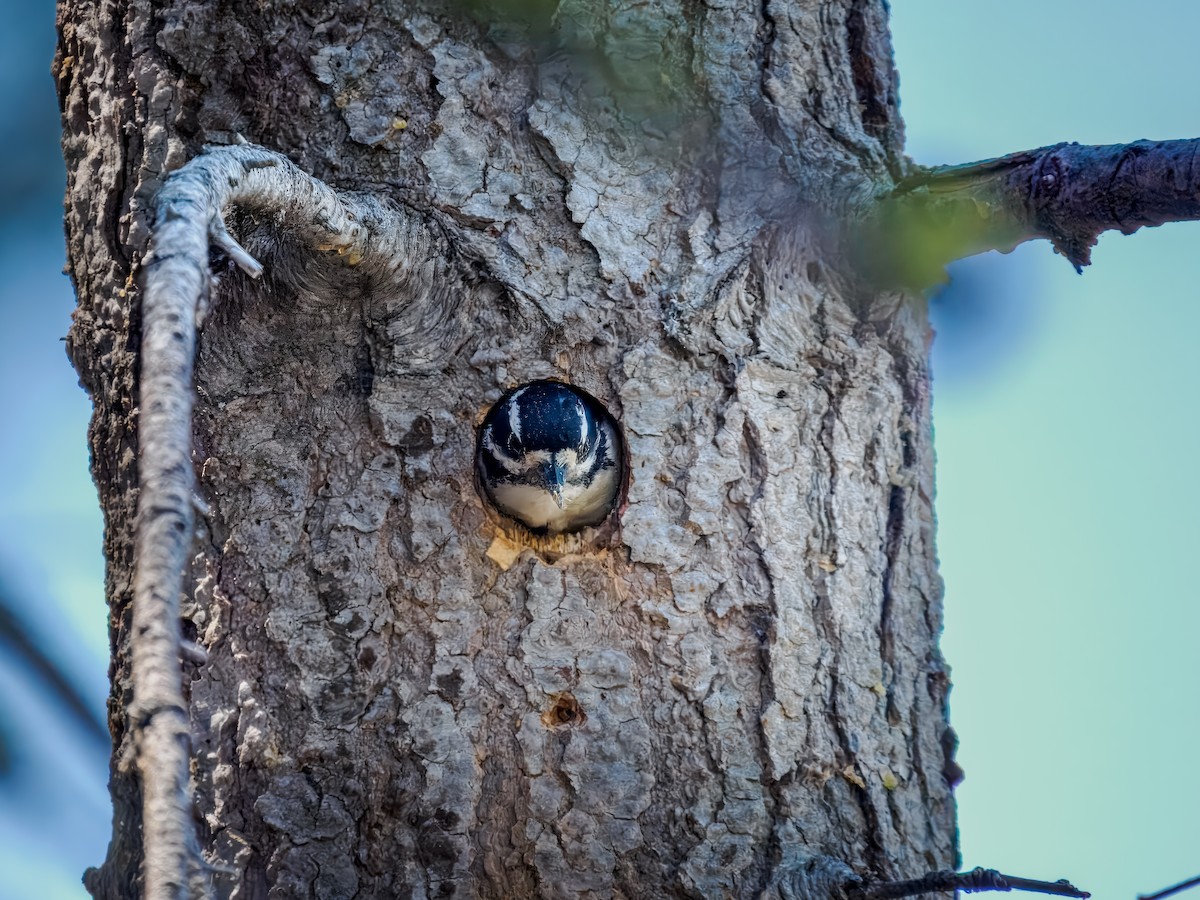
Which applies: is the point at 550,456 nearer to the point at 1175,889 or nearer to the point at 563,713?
the point at 563,713

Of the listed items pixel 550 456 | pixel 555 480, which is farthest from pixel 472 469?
pixel 555 480

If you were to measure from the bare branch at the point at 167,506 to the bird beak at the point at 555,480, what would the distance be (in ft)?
3.43

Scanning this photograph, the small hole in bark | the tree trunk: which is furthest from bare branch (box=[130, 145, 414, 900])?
the small hole in bark

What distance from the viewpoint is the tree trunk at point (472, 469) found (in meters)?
1.66

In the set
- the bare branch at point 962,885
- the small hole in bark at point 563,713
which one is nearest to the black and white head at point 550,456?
the small hole in bark at point 563,713

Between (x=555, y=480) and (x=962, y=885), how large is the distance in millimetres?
1033

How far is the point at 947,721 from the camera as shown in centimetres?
197

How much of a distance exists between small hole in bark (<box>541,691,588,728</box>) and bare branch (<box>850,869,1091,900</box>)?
17.2 inches

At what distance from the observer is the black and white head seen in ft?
6.27

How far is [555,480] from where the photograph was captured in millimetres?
2160

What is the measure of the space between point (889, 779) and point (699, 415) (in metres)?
0.63

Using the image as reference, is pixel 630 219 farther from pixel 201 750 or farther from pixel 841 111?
pixel 201 750

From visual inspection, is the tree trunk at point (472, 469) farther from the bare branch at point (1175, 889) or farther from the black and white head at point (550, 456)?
the bare branch at point (1175, 889)

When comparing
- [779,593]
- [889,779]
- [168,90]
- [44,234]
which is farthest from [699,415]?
[44,234]
